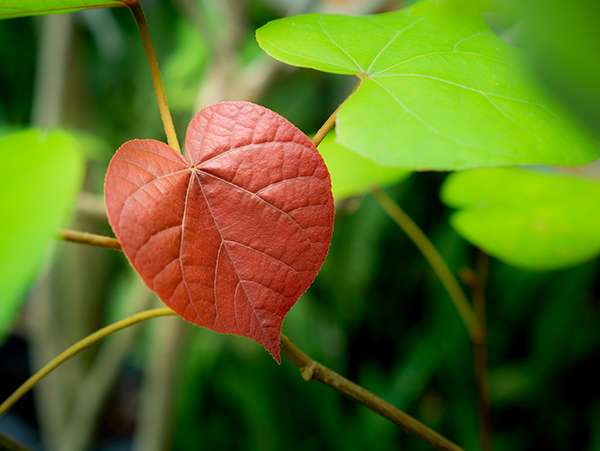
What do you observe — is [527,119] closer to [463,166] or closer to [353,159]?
[463,166]

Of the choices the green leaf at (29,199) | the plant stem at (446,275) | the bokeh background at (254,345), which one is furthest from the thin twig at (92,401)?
the green leaf at (29,199)

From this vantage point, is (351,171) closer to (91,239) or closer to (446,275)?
(446,275)

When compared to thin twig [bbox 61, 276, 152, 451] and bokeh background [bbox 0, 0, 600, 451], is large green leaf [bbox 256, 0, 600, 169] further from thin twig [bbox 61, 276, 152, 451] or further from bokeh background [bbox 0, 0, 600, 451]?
thin twig [bbox 61, 276, 152, 451]

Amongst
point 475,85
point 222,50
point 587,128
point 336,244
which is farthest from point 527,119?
point 336,244

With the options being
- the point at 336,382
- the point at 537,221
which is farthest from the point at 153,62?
the point at 537,221

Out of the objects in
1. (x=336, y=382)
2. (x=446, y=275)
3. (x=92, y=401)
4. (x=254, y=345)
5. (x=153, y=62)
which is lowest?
(x=254, y=345)
